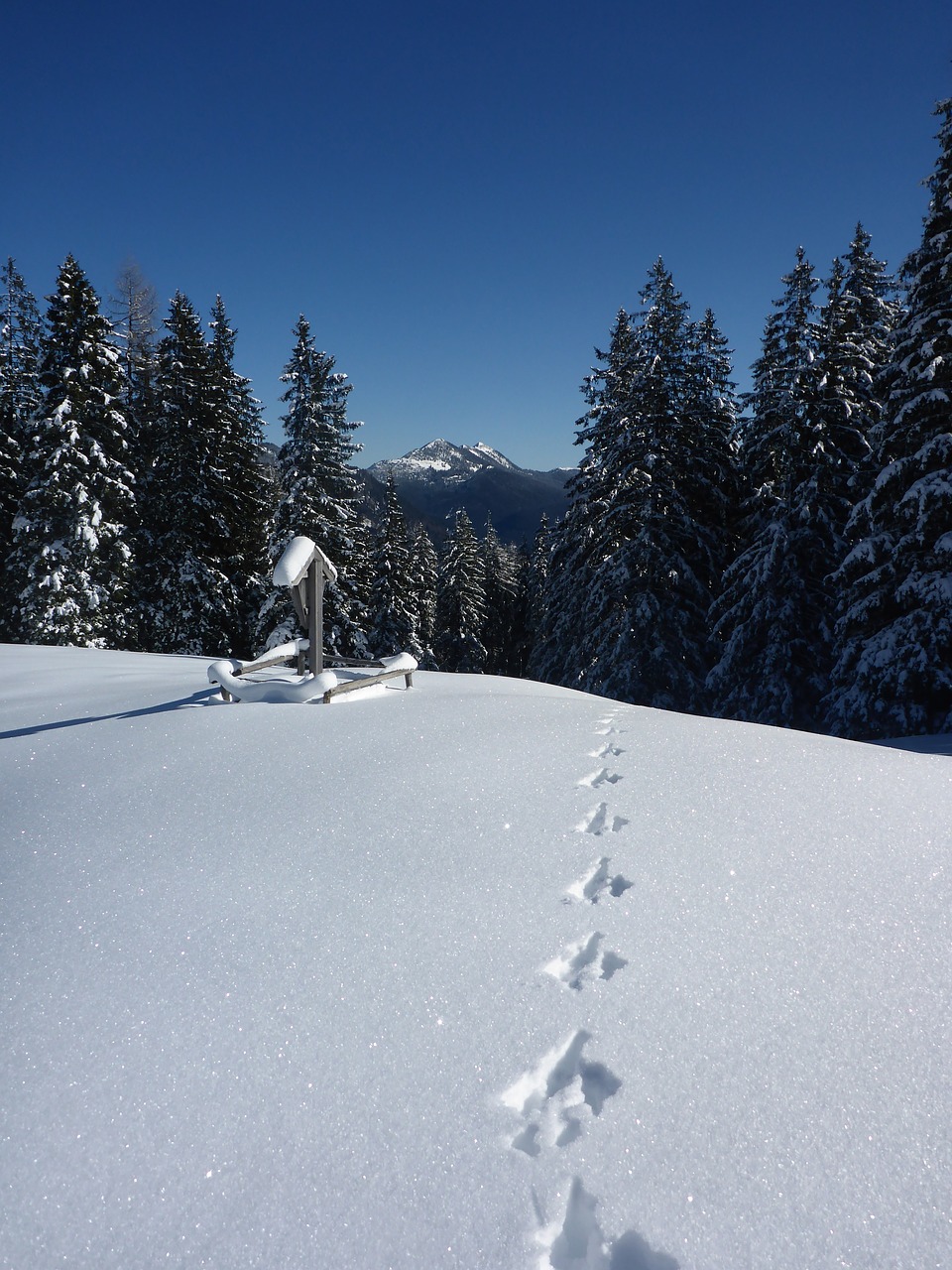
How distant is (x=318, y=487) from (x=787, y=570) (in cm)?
1365

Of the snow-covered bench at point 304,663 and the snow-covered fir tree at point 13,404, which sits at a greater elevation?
the snow-covered fir tree at point 13,404

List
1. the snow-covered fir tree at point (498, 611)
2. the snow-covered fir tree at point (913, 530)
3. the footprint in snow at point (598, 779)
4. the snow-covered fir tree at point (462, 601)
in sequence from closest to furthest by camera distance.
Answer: the footprint in snow at point (598, 779)
the snow-covered fir tree at point (913, 530)
the snow-covered fir tree at point (462, 601)
the snow-covered fir tree at point (498, 611)

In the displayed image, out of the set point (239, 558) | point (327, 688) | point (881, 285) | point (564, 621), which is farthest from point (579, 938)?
point (881, 285)

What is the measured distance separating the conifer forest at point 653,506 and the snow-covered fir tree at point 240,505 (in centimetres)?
11

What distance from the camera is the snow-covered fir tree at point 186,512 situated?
2033cm

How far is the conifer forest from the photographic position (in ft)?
41.6

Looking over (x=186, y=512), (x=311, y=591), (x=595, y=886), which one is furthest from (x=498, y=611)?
(x=595, y=886)

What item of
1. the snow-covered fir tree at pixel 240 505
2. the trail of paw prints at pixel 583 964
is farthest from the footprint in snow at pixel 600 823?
the snow-covered fir tree at pixel 240 505

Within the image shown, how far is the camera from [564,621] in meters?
20.2

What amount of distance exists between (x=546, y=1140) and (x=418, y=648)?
2691 centimetres

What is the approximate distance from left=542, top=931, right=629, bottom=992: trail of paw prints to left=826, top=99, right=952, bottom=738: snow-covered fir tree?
11646 millimetres

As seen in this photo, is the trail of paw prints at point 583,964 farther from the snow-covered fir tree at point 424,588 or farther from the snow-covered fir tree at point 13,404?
the snow-covered fir tree at point 424,588

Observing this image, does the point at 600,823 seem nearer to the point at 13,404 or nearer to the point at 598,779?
the point at 598,779

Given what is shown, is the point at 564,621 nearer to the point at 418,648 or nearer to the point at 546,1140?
the point at 418,648
